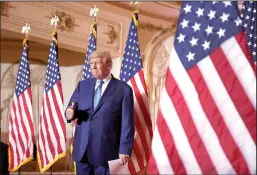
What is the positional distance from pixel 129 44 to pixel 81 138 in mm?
1909

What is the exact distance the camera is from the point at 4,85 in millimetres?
9281

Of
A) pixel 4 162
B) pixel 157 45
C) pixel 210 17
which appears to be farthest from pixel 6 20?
pixel 210 17

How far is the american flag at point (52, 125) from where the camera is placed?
5227mm

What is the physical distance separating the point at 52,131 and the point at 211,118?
3.28 metres

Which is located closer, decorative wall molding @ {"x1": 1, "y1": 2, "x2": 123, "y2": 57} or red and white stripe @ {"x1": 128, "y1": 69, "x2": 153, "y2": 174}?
red and white stripe @ {"x1": 128, "y1": 69, "x2": 153, "y2": 174}

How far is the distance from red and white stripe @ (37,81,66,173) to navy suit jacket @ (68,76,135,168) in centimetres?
160

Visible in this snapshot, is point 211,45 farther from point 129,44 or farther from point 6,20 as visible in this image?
point 6,20

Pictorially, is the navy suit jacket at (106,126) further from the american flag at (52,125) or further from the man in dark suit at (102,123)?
the american flag at (52,125)

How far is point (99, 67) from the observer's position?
3598 mm

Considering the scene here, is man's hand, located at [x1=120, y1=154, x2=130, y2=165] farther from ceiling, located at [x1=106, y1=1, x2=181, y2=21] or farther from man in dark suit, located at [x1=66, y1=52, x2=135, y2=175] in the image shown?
ceiling, located at [x1=106, y1=1, x2=181, y2=21]

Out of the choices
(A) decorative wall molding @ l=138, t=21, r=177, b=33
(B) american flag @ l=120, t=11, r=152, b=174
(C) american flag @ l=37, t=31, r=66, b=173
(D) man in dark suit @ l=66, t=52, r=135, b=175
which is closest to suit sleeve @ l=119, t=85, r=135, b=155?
(D) man in dark suit @ l=66, t=52, r=135, b=175

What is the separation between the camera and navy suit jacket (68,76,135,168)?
11.6 ft

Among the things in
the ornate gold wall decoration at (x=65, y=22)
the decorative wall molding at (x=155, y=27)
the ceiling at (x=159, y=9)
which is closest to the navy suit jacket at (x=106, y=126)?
the ornate gold wall decoration at (x=65, y=22)

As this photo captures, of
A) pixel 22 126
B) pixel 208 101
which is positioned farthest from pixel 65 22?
pixel 208 101
